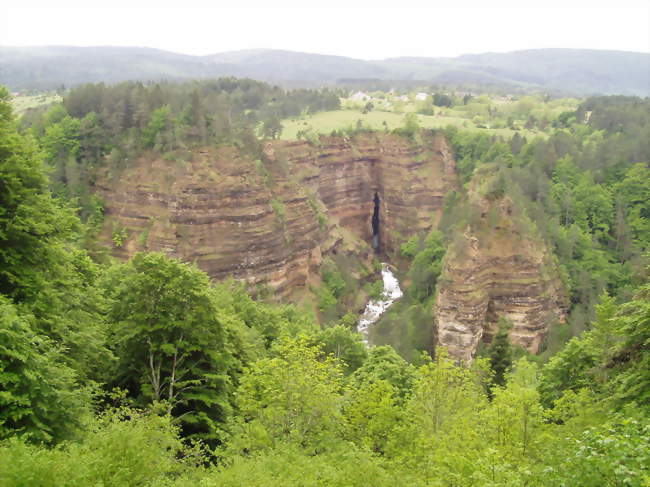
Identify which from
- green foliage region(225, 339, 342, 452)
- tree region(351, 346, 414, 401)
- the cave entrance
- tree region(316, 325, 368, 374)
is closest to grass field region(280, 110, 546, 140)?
the cave entrance

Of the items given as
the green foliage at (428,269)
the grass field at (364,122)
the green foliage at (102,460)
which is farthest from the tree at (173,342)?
the grass field at (364,122)

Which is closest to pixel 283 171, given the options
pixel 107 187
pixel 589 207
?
pixel 107 187

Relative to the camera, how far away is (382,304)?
89.8 metres

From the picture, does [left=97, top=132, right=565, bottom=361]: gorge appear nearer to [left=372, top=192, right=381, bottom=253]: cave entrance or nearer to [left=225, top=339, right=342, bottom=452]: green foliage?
[left=372, top=192, right=381, bottom=253]: cave entrance

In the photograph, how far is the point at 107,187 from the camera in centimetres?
7512

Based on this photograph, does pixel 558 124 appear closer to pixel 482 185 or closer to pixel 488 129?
pixel 488 129

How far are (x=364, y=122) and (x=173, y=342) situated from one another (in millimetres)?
104103

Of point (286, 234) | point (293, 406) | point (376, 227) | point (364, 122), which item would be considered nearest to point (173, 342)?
point (293, 406)

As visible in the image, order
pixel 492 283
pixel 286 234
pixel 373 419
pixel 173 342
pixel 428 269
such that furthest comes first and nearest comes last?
pixel 428 269 < pixel 286 234 < pixel 492 283 < pixel 173 342 < pixel 373 419

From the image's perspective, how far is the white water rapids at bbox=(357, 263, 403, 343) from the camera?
82312 mm

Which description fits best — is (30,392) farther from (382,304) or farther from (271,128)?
(271,128)

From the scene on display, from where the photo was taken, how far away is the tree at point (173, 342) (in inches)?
970

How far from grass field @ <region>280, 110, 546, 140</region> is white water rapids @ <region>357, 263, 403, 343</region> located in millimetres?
32063

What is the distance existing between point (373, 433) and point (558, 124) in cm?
14164
